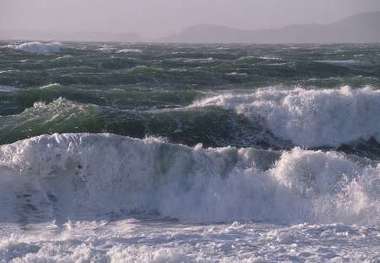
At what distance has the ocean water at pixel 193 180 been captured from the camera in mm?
7891

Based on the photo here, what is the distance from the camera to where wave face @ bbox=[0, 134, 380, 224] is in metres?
10.2

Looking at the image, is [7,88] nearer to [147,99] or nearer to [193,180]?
[147,99]

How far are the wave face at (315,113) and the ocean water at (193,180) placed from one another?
0.04 meters

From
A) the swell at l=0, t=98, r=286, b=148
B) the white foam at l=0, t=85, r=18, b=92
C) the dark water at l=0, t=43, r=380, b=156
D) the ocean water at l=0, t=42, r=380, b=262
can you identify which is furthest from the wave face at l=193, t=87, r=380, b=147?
the white foam at l=0, t=85, r=18, b=92

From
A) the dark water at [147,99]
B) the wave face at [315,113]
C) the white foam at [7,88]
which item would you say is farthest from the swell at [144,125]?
the white foam at [7,88]

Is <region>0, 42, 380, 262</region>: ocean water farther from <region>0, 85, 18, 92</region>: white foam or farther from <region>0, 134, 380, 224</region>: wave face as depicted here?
<region>0, 85, 18, 92</region>: white foam

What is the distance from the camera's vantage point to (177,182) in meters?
11.5

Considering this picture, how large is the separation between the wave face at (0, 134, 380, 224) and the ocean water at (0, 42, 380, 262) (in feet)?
0.09

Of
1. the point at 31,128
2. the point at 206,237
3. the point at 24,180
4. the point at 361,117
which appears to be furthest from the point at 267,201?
the point at 361,117

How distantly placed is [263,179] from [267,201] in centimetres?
68

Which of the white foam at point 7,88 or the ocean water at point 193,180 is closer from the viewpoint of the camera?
the ocean water at point 193,180

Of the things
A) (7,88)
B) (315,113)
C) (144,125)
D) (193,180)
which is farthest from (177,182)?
(7,88)

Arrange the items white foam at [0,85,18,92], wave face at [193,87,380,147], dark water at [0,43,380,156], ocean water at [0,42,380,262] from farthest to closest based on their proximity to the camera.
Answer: white foam at [0,85,18,92] < wave face at [193,87,380,147] < dark water at [0,43,380,156] < ocean water at [0,42,380,262]

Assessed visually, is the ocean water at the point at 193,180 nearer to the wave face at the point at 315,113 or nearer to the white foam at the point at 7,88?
the wave face at the point at 315,113
